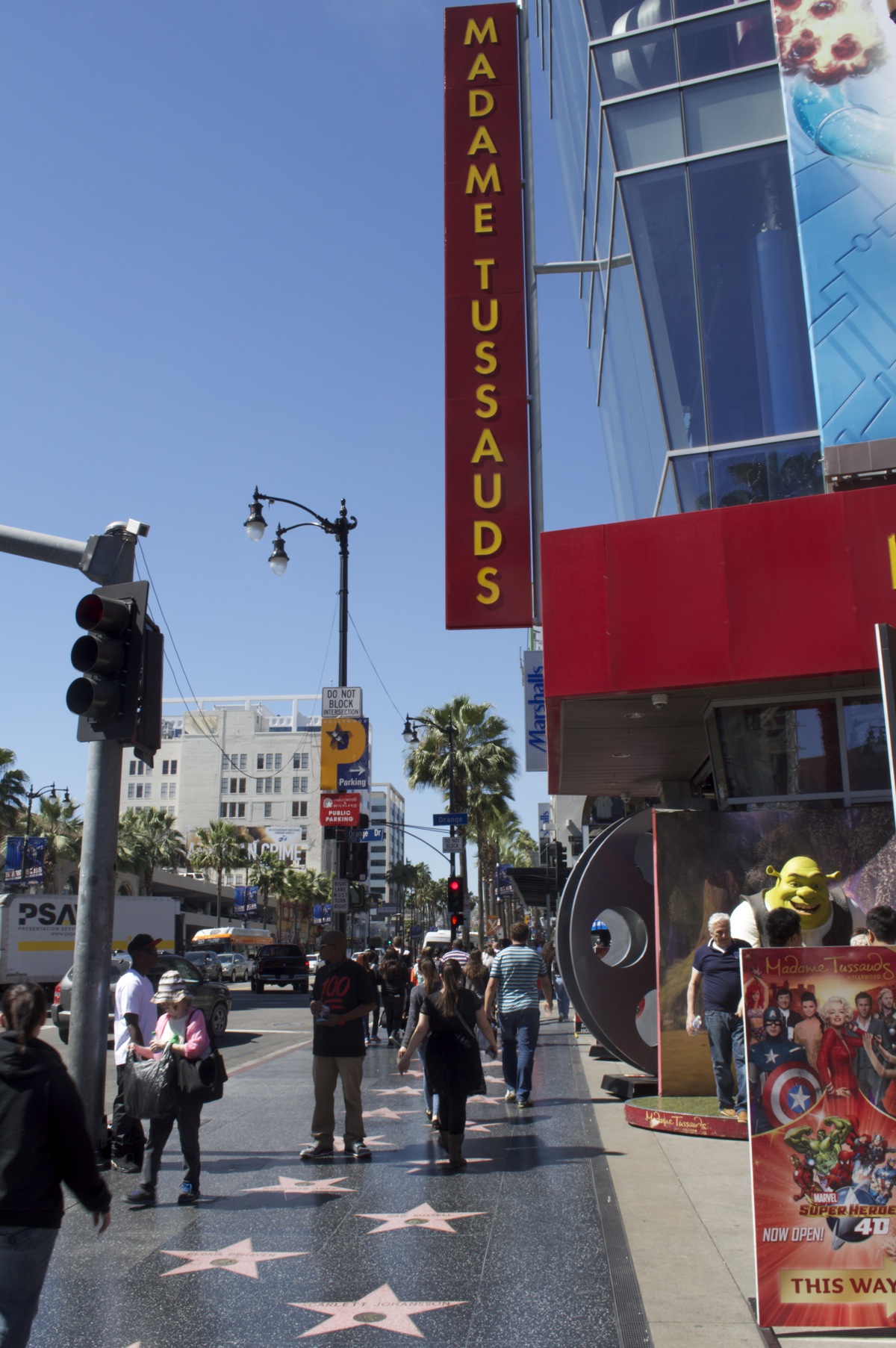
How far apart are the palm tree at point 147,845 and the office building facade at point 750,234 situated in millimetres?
51987

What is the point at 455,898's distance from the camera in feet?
105

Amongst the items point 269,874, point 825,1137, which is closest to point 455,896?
point 825,1137

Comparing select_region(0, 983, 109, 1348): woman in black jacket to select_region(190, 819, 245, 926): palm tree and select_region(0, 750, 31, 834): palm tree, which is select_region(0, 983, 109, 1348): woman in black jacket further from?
select_region(190, 819, 245, 926): palm tree

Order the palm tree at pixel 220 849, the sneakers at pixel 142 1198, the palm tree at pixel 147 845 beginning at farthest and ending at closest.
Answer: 1. the palm tree at pixel 220 849
2. the palm tree at pixel 147 845
3. the sneakers at pixel 142 1198

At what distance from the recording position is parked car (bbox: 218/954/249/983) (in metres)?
49.2

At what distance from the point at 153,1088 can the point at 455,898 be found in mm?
24723

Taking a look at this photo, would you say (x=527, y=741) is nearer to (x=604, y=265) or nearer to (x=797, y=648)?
(x=604, y=265)

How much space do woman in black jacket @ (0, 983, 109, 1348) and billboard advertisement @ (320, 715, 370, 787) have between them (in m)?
18.7

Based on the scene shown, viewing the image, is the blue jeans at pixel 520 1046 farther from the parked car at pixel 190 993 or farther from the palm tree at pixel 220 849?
the palm tree at pixel 220 849

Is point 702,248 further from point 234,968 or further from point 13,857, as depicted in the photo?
point 13,857

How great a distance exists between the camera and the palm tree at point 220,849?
8138 cm

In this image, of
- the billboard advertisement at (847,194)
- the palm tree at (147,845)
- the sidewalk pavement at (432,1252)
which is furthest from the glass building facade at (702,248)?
the palm tree at (147,845)

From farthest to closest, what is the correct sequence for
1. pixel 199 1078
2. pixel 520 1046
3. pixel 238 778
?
pixel 238 778, pixel 520 1046, pixel 199 1078

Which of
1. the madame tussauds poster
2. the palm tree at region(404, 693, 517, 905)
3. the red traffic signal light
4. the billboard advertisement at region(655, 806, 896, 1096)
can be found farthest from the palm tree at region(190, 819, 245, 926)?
the madame tussauds poster
